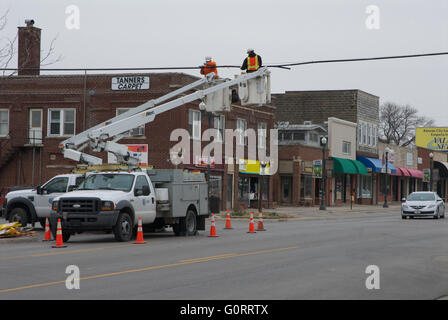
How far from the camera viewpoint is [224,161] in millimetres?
45469

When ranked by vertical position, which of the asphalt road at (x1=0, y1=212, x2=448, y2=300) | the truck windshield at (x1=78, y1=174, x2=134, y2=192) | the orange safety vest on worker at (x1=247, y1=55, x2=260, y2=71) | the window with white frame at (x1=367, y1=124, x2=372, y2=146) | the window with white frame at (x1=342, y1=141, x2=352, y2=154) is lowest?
the asphalt road at (x1=0, y1=212, x2=448, y2=300)

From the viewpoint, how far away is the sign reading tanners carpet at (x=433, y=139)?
90.4 metres

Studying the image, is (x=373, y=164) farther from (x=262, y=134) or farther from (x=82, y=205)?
(x=82, y=205)

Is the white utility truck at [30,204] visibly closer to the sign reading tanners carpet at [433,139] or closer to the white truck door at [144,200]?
the white truck door at [144,200]

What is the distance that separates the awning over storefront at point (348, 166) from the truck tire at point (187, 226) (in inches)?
1407

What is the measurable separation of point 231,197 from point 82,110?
37.9 feet

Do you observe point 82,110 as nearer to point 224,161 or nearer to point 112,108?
point 112,108

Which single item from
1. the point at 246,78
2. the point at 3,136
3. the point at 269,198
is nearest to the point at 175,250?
the point at 246,78

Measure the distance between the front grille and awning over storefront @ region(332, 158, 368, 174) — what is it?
40.6 meters

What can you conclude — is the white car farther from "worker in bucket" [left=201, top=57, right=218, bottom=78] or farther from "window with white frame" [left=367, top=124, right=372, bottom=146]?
"window with white frame" [left=367, top=124, right=372, bottom=146]

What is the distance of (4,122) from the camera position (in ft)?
143

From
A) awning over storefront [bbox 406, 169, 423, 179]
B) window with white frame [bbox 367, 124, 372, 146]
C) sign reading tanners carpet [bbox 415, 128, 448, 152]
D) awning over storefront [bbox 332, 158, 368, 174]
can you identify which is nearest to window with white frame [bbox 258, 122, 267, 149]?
awning over storefront [bbox 332, 158, 368, 174]

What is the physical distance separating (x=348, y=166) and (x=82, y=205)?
140 ft

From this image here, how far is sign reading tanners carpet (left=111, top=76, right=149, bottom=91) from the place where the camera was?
41281 millimetres
